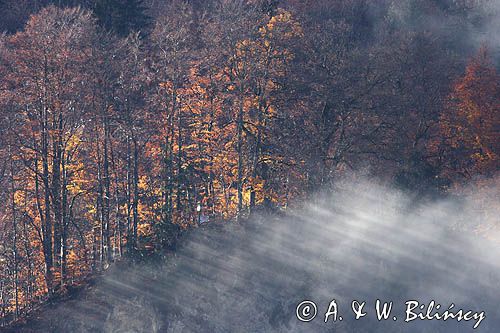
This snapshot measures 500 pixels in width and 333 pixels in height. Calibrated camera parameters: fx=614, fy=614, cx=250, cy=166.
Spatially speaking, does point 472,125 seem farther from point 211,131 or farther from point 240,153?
point 211,131

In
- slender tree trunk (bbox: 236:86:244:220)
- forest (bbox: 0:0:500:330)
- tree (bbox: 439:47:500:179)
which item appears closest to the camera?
forest (bbox: 0:0:500:330)

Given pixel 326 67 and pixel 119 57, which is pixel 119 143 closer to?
pixel 119 57

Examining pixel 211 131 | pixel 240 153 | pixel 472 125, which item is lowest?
pixel 240 153

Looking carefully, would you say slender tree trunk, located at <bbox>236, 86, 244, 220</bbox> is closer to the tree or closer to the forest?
the forest

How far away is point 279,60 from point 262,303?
46.4 feet

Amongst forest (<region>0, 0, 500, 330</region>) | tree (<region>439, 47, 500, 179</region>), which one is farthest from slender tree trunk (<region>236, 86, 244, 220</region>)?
tree (<region>439, 47, 500, 179</region>)

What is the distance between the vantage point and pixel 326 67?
120 ft

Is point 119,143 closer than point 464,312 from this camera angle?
No

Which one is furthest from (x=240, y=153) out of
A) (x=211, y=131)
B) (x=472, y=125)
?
(x=472, y=125)

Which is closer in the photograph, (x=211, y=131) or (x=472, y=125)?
(x=211, y=131)

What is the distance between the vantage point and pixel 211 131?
36.9m

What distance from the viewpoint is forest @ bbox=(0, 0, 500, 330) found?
105ft

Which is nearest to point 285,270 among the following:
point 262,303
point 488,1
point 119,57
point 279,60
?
point 262,303

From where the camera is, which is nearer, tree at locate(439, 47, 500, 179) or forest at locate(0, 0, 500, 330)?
forest at locate(0, 0, 500, 330)
